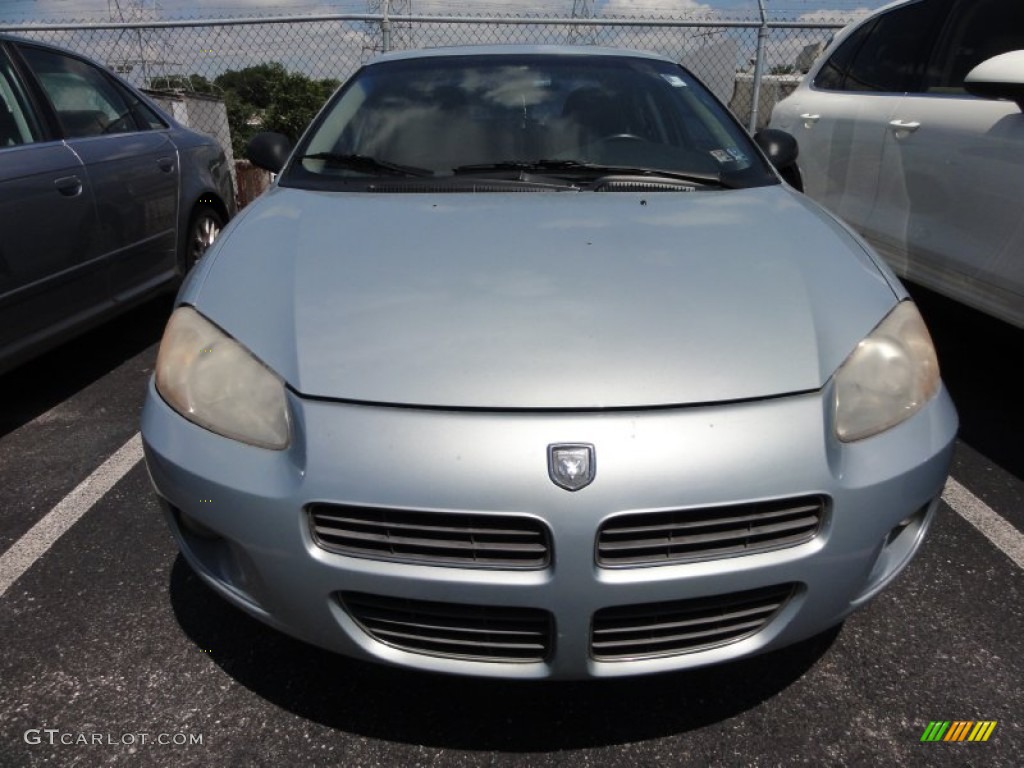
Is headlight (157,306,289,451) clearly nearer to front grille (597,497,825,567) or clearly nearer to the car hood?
the car hood

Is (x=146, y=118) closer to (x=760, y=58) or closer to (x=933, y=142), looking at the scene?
(x=933, y=142)

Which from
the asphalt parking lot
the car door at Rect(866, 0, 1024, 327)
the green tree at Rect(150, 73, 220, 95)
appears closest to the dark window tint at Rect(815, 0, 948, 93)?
the car door at Rect(866, 0, 1024, 327)

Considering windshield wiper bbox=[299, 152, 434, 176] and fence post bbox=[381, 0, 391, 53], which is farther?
fence post bbox=[381, 0, 391, 53]

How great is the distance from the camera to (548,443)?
141 cm

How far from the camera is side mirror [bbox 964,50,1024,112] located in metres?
2.71

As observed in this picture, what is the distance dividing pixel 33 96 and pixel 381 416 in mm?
2871

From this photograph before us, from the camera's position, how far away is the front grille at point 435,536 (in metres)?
1.41

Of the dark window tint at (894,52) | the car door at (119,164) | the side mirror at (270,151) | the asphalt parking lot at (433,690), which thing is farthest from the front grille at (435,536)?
the dark window tint at (894,52)

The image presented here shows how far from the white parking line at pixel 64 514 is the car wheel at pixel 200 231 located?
152 centimetres

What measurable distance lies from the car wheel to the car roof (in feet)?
5.57

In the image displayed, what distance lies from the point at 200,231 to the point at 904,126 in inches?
140

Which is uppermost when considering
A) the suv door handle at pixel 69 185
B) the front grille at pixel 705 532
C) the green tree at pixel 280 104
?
the suv door handle at pixel 69 185

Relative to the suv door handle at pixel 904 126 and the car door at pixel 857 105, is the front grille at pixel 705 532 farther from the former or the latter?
the car door at pixel 857 105

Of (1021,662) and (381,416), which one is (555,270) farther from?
(1021,662)
